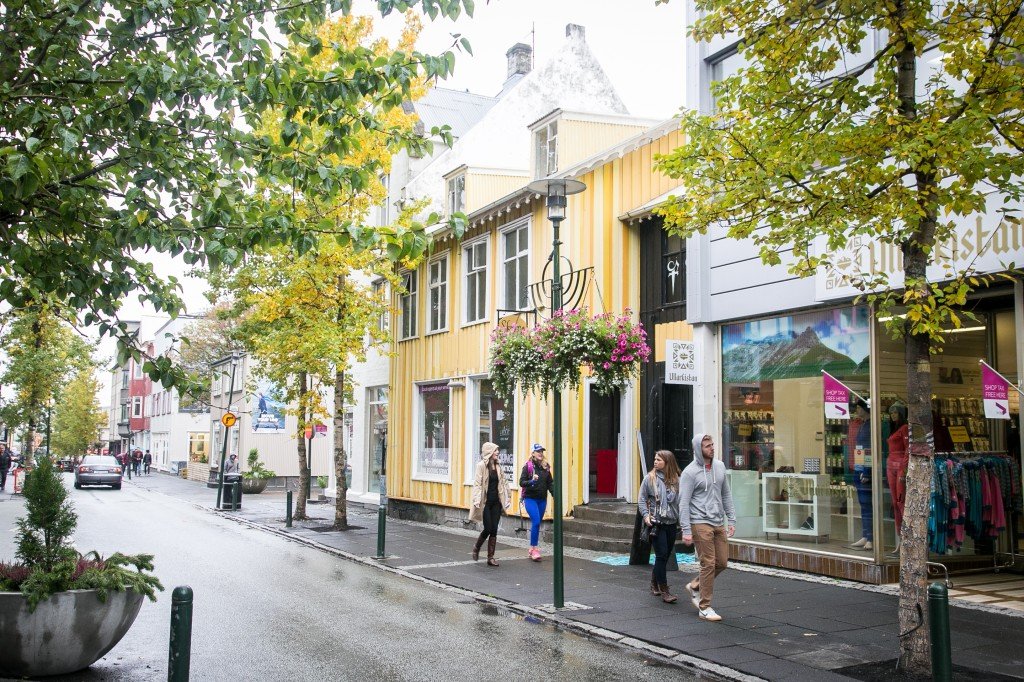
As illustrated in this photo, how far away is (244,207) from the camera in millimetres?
8070

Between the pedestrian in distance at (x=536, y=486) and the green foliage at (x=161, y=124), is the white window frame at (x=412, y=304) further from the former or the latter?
the green foliage at (x=161, y=124)

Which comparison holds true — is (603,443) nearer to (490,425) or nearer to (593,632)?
(490,425)

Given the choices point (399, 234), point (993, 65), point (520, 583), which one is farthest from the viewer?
point (520, 583)

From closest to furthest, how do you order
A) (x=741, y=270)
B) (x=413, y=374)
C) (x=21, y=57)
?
1. (x=21, y=57)
2. (x=741, y=270)
3. (x=413, y=374)

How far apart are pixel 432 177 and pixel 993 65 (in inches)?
817

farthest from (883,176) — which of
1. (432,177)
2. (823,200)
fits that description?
(432,177)

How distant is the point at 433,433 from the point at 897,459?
13550 millimetres

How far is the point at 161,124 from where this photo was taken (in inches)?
304

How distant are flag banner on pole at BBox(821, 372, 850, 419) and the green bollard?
6668 mm

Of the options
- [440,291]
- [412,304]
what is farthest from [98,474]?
[440,291]

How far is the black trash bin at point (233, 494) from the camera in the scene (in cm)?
2738

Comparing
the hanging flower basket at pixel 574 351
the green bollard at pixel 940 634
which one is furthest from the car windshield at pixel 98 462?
the green bollard at pixel 940 634

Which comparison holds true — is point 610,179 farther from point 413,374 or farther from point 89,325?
point 89,325

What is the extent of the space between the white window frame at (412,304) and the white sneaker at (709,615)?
15.2 meters
